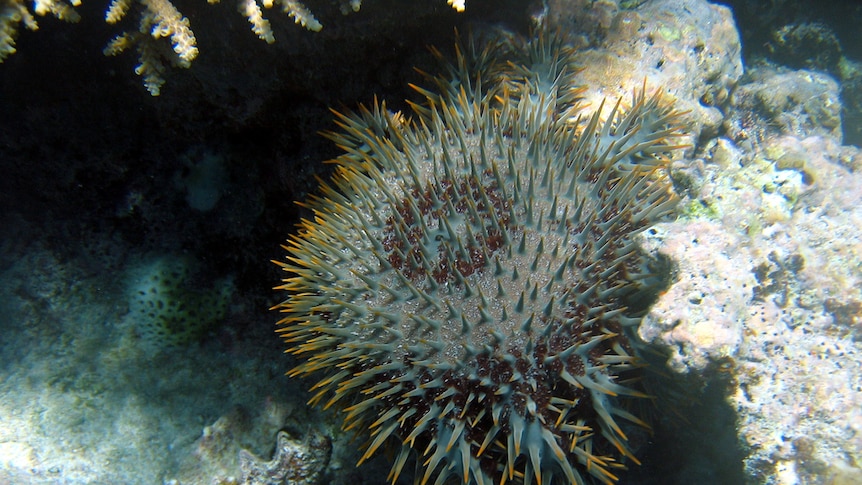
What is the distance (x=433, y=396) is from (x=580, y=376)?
2.45 feet

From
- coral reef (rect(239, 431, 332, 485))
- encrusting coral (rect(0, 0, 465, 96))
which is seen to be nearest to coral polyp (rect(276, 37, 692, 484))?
encrusting coral (rect(0, 0, 465, 96))

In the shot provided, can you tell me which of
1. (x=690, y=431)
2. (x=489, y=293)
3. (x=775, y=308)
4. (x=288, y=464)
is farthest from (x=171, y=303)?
(x=775, y=308)

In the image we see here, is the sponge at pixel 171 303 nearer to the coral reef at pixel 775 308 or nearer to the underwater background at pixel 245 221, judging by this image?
the underwater background at pixel 245 221

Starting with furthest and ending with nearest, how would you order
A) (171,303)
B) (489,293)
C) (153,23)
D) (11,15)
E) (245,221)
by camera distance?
1. (245,221)
2. (171,303)
3. (153,23)
4. (11,15)
5. (489,293)

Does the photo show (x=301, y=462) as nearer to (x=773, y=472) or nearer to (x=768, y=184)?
(x=773, y=472)

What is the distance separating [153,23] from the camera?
2932mm

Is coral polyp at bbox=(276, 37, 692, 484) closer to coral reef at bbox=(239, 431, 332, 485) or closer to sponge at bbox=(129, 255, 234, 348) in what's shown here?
coral reef at bbox=(239, 431, 332, 485)

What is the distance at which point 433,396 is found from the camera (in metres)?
2.39

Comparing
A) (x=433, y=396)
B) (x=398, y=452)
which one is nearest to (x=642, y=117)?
(x=433, y=396)

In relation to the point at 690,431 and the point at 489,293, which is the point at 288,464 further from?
the point at 690,431

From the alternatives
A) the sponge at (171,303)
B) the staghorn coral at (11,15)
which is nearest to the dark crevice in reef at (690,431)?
the sponge at (171,303)

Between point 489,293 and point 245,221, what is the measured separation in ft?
8.19

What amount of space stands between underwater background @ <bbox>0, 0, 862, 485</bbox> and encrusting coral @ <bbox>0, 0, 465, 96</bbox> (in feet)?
0.06

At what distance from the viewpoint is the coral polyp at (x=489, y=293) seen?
7.72 ft
